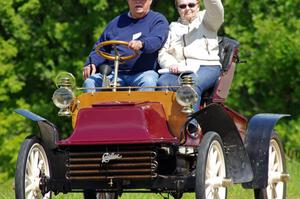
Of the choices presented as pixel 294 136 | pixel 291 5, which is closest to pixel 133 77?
pixel 294 136

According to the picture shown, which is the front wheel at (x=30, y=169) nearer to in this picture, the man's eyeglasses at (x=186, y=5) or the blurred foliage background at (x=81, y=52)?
the man's eyeglasses at (x=186, y=5)

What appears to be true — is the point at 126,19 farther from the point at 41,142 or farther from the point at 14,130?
the point at 14,130

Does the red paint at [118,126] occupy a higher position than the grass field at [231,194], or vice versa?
the red paint at [118,126]

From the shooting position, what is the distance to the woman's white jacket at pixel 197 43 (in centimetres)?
932

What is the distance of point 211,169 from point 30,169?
4.91ft

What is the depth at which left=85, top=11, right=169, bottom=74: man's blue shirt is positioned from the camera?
9.31 metres

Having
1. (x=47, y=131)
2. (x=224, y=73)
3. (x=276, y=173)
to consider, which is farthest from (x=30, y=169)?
(x=276, y=173)

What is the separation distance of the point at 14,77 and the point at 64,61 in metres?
1.32

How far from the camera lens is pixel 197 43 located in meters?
9.41

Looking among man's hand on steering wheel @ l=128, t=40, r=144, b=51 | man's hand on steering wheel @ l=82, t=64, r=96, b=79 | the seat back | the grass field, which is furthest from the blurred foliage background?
man's hand on steering wheel @ l=128, t=40, r=144, b=51

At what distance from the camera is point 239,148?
9.00m

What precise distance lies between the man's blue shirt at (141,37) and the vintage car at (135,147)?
0.20m

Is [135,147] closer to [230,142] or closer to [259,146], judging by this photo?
[230,142]

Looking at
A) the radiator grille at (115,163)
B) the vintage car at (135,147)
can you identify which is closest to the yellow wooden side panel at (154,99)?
the vintage car at (135,147)
